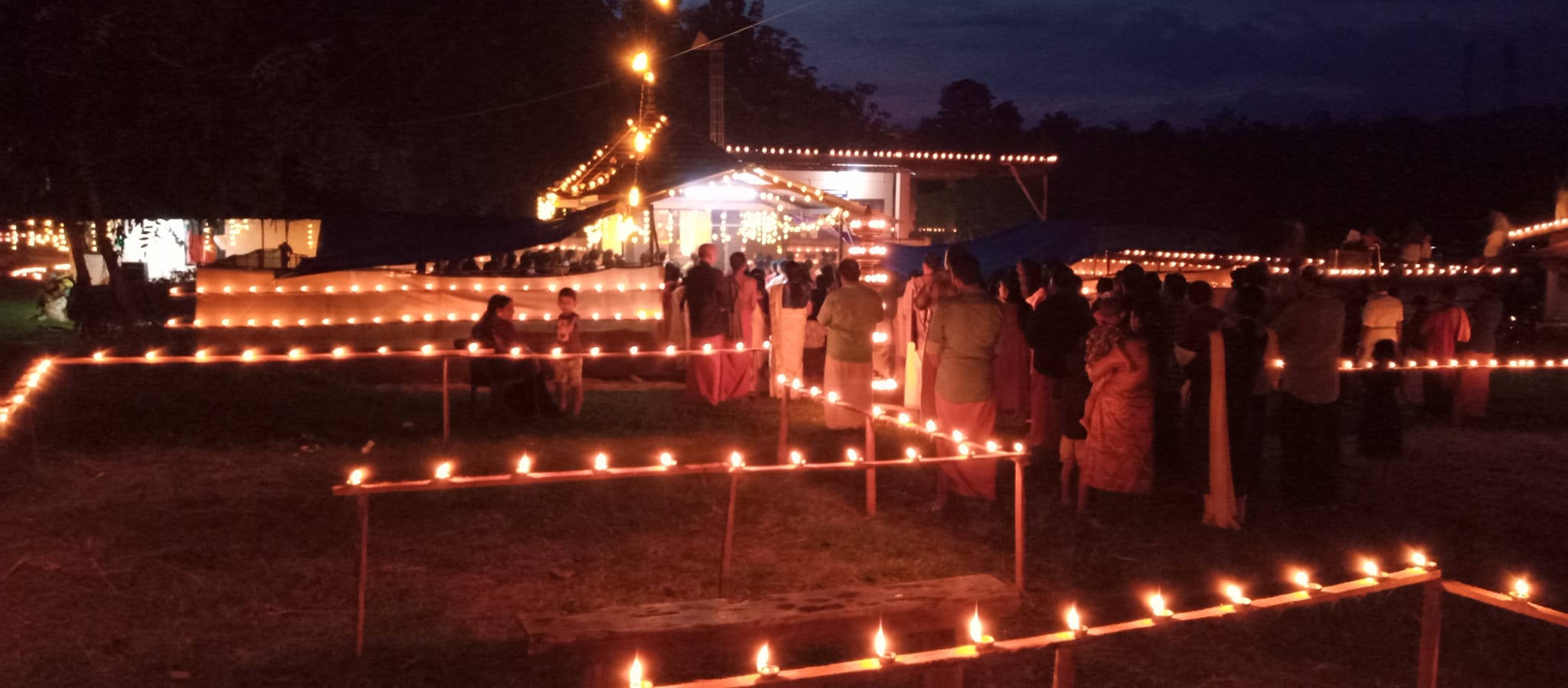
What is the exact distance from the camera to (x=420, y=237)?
49.5 ft

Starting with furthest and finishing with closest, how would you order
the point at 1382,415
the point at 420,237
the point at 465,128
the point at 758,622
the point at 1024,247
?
the point at 465,128
the point at 420,237
the point at 1024,247
the point at 1382,415
the point at 758,622

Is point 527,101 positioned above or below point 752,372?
above

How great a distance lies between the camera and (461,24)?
20281mm

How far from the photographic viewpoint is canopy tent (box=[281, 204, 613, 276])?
14.9 meters

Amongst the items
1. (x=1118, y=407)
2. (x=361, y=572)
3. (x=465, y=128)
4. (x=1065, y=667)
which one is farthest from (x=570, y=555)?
(x=465, y=128)

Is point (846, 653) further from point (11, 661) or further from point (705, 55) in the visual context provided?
point (705, 55)

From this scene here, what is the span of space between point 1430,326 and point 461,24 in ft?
49.0

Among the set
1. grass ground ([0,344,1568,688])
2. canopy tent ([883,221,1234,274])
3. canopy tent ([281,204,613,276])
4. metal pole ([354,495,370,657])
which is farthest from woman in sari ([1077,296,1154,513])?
canopy tent ([281,204,613,276])

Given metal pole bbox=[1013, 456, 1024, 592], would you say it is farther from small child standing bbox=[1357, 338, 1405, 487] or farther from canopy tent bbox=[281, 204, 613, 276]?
canopy tent bbox=[281, 204, 613, 276]

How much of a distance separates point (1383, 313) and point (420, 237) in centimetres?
1075

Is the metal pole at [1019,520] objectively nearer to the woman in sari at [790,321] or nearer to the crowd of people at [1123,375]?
the crowd of people at [1123,375]

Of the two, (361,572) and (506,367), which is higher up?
(506,367)

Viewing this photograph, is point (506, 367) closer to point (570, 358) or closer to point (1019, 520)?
point (570, 358)

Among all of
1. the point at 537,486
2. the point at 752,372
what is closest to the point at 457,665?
the point at 537,486
